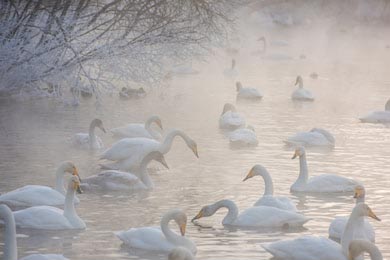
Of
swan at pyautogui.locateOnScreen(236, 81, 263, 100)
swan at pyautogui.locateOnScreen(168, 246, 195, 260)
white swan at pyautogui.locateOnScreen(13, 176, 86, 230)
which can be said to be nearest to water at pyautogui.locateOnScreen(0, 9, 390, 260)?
white swan at pyautogui.locateOnScreen(13, 176, 86, 230)

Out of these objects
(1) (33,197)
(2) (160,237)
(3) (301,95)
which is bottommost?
(2) (160,237)

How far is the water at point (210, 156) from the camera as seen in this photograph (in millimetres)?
10758

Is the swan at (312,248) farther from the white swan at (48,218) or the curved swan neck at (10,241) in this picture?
the curved swan neck at (10,241)

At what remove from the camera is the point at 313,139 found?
16828mm

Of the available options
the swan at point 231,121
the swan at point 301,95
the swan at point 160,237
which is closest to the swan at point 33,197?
the swan at point 160,237

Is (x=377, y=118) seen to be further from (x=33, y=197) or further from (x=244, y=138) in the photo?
(x=33, y=197)

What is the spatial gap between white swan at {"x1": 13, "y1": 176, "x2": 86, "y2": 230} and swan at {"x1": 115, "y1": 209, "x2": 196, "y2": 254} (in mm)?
711

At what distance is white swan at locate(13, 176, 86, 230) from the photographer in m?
10.8

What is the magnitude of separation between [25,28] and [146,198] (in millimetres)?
8634

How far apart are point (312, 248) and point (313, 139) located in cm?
710

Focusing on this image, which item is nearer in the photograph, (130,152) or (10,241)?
(10,241)

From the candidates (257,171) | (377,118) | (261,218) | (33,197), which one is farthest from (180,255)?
(377,118)

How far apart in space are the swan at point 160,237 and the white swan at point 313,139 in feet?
22.0

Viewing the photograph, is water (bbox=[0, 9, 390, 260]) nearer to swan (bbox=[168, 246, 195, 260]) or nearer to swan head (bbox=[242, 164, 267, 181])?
swan head (bbox=[242, 164, 267, 181])
